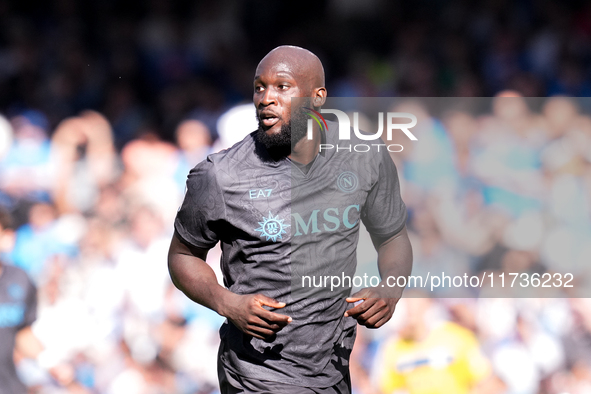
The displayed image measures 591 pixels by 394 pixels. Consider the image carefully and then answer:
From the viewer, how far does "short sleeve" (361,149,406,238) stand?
2.56 metres

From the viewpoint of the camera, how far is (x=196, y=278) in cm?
243

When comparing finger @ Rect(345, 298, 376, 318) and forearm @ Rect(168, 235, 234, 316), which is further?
forearm @ Rect(168, 235, 234, 316)

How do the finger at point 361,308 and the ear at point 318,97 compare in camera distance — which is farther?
the ear at point 318,97

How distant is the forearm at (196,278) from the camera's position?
2.30 meters

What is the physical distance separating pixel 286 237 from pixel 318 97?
1.71 feet

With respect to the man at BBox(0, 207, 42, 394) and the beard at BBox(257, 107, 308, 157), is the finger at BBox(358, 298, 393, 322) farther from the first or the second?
the man at BBox(0, 207, 42, 394)

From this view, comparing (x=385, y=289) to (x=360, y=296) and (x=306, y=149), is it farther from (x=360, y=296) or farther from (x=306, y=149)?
(x=306, y=149)

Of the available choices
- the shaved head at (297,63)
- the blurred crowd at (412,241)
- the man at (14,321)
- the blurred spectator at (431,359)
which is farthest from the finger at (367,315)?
the man at (14,321)

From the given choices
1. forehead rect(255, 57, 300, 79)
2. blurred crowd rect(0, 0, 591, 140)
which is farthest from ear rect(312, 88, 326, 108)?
blurred crowd rect(0, 0, 591, 140)

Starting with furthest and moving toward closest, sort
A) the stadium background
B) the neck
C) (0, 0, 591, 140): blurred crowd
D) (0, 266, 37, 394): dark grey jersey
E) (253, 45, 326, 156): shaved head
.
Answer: (0, 0, 591, 140): blurred crowd
(0, 266, 37, 394): dark grey jersey
the stadium background
the neck
(253, 45, 326, 156): shaved head

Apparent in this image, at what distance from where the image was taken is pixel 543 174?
3607mm

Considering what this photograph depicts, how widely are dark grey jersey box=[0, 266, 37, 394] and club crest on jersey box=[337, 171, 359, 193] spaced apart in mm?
2865

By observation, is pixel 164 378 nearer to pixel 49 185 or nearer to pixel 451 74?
pixel 49 185

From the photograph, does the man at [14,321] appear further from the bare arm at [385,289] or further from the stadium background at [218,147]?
the bare arm at [385,289]
